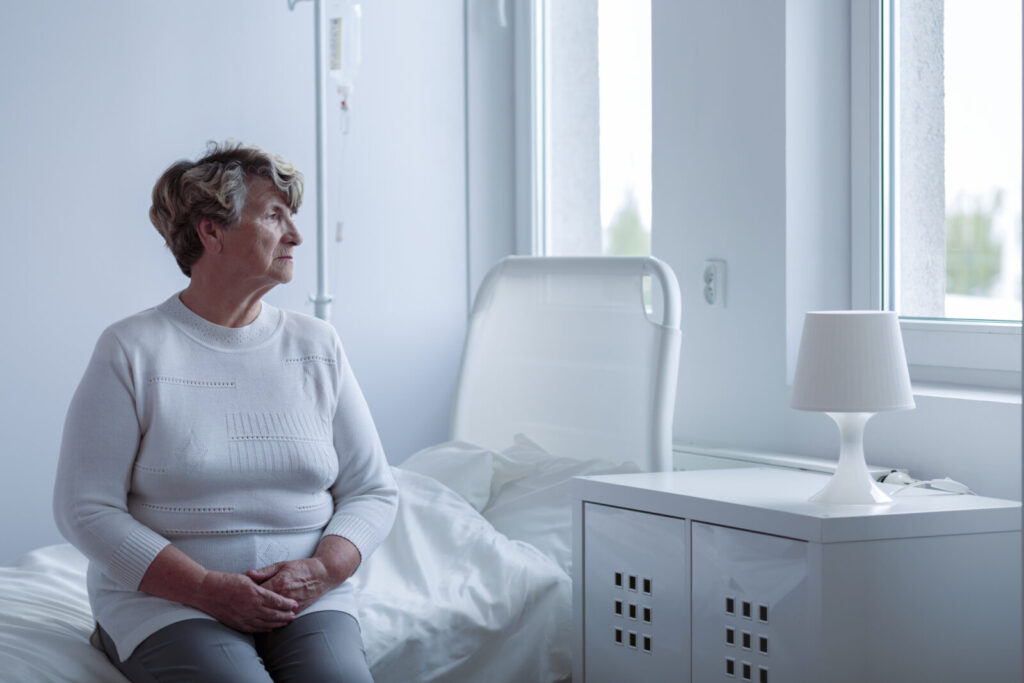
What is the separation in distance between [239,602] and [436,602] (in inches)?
15.2

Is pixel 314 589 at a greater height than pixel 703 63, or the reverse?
pixel 703 63

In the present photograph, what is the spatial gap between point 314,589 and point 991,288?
1.33 meters

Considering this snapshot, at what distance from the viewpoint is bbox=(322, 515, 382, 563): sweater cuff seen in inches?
64.0

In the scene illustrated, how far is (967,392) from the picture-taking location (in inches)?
78.7

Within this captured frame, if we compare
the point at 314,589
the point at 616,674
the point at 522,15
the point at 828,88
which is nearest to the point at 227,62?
the point at 522,15

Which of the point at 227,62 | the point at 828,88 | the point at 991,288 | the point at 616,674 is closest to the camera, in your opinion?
the point at 616,674

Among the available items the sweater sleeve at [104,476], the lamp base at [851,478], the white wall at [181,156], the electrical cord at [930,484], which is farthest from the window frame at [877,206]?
the sweater sleeve at [104,476]

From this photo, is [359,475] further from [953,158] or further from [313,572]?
[953,158]

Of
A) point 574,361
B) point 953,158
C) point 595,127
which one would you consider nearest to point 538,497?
point 574,361

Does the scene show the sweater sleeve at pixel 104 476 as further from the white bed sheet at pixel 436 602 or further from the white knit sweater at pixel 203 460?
the white bed sheet at pixel 436 602

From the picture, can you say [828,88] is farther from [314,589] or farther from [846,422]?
[314,589]

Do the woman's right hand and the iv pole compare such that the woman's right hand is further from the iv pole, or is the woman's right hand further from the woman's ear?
the iv pole

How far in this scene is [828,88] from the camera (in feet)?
7.43

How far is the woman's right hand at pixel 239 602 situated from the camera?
1.47 meters
